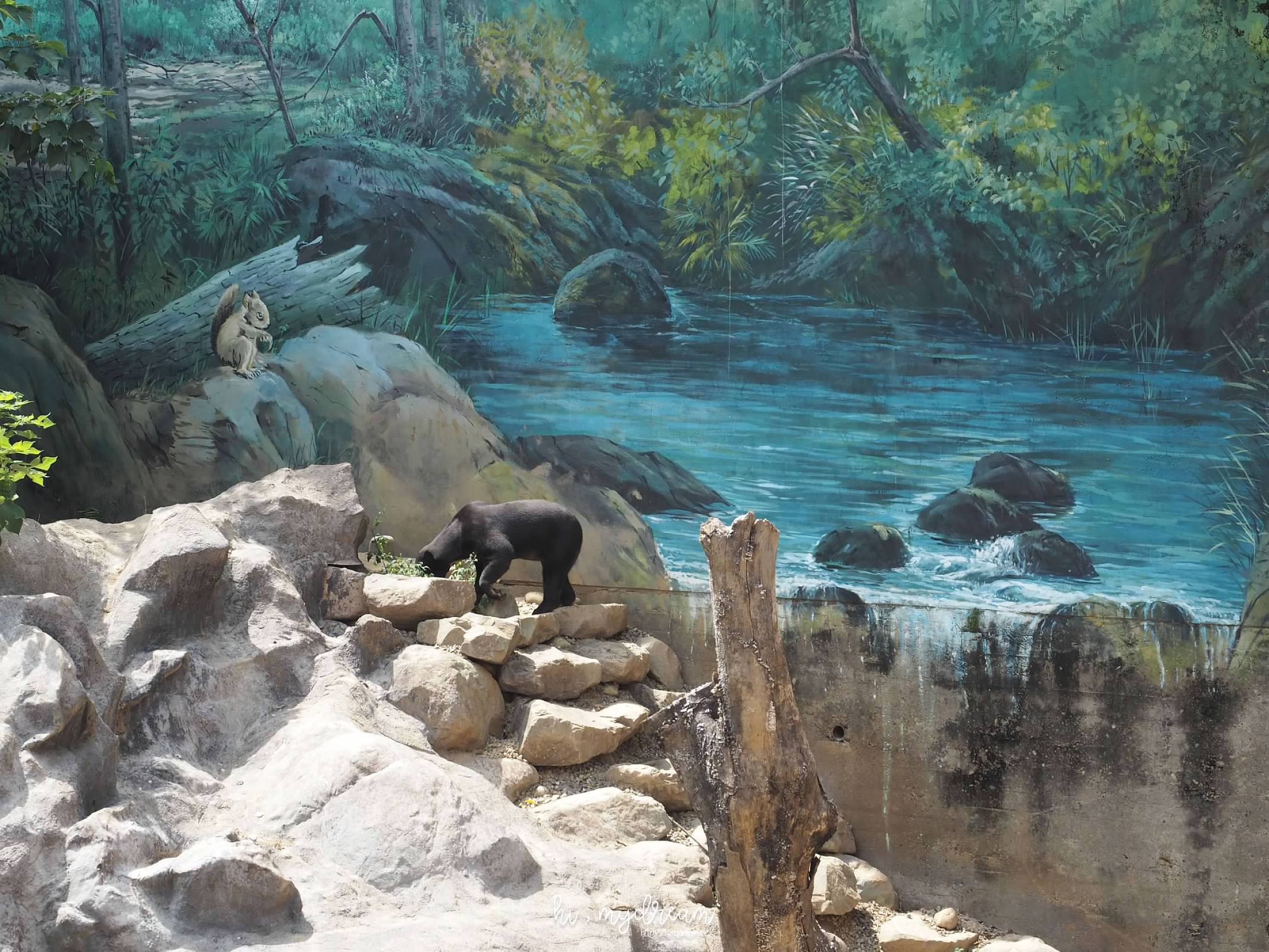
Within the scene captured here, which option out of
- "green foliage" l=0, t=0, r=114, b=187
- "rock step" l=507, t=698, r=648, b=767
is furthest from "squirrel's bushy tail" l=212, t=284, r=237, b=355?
"rock step" l=507, t=698, r=648, b=767

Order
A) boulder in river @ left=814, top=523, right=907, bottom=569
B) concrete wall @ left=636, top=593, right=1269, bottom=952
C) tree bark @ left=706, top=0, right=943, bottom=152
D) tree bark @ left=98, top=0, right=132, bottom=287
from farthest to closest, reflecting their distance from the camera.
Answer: tree bark @ left=98, top=0, right=132, bottom=287
tree bark @ left=706, top=0, right=943, bottom=152
boulder in river @ left=814, top=523, right=907, bottom=569
concrete wall @ left=636, top=593, right=1269, bottom=952

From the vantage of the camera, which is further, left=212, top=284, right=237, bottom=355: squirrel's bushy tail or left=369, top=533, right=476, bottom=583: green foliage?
left=212, top=284, right=237, bottom=355: squirrel's bushy tail

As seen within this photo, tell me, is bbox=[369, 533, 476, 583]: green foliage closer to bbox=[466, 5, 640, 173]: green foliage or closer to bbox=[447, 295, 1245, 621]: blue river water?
bbox=[447, 295, 1245, 621]: blue river water

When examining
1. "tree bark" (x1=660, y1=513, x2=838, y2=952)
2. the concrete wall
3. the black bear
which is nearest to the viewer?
"tree bark" (x1=660, y1=513, x2=838, y2=952)

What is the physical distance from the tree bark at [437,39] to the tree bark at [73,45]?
3113 mm

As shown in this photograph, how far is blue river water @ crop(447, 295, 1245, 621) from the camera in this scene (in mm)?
7262

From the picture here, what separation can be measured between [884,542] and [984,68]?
10.7 feet

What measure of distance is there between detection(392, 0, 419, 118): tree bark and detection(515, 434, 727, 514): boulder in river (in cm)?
290

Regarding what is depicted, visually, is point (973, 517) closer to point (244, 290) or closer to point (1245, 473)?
point (1245, 473)

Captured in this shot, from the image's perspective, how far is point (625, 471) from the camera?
8.37 metres

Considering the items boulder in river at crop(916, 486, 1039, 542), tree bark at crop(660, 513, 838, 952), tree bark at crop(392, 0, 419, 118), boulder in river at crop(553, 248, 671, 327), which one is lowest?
tree bark at crop(660, 513, 838, 952)

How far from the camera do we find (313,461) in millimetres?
8969

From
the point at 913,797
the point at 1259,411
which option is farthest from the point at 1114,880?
the point at 1259,411

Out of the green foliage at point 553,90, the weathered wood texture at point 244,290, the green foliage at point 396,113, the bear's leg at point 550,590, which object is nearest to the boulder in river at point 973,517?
the bear's leg at point 550,590
